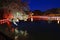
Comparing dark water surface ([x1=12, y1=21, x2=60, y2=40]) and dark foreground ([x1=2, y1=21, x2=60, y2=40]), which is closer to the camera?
dark foreground ([x1=2, y1=21, x2=60, y2=40])

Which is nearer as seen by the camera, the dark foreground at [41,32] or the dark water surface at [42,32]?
the dark foreground at [41,32]

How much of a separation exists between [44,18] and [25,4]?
14.5 m

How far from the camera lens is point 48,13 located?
130 feet

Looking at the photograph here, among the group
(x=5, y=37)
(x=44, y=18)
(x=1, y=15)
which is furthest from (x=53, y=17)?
(x=5, y=37)

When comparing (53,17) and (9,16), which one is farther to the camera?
(53,17)

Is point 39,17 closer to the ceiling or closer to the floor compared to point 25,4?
closer to the floor

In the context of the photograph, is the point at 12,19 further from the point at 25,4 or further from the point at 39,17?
the point at 39,17

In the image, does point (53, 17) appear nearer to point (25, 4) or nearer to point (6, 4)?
point (25, 4)

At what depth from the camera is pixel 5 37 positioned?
1.66m

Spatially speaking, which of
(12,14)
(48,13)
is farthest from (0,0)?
(48,13)

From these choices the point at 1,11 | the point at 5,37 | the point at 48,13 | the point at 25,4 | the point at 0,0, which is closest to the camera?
the point at 5,37

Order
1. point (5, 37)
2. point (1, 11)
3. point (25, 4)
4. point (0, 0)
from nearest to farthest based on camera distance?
point (5, 37)
point (0, 0)
point (1, 11)
point (25, 4)

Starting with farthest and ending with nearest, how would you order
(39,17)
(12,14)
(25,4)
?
1. (39,17)
2. (25,4)
3. (12,14)

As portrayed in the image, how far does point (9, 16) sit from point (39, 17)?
1554cm
